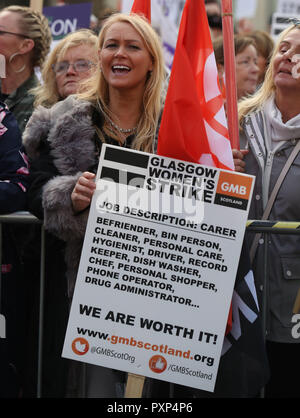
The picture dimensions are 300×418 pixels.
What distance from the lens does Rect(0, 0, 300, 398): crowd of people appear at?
12.6 feet

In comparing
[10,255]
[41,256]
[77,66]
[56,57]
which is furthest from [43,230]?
[56,57]

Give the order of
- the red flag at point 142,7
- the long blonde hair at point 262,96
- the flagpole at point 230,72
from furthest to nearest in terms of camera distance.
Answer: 1. the red flag at point 142,7
2. the long blonde hair at point 262,96
3. the flagpole at point 230,72

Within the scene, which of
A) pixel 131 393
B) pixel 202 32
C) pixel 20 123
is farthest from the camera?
pixel 20 123

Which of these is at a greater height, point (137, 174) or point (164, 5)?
point (164, 5)

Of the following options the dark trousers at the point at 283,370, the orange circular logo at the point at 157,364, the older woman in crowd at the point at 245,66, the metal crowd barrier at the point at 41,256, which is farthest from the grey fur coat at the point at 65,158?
the older woman in crowd at the point at 245,66

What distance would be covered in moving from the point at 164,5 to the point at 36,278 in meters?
4.69

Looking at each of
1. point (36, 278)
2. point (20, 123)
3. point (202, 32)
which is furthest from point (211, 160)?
point (20, 123)

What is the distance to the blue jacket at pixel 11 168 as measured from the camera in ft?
12.8

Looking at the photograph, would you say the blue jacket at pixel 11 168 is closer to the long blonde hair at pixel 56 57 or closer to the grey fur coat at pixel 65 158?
the grey fur coat at pixel 65 158

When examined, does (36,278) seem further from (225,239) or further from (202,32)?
(202,32)

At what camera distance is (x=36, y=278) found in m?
4.27

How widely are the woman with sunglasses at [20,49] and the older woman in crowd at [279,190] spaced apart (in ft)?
5.16

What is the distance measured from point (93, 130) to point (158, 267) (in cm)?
79
